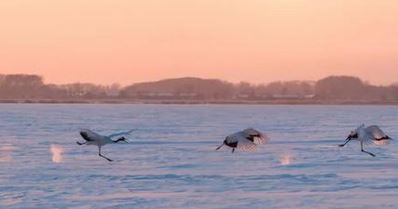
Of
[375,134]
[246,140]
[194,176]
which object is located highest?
[375,134]

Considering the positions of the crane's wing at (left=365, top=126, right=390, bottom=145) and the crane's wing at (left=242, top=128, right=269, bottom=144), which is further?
the crane's wing at (left=365, top=126, right=390, bottom=145)

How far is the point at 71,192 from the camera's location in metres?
10.8

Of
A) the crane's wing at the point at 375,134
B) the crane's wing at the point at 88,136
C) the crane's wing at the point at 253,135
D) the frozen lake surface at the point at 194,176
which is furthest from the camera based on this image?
the crane's wing at the point at 375,134

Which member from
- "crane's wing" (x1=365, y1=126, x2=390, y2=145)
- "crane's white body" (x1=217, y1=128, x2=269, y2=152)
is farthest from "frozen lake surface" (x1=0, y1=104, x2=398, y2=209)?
"crane's wing" (x1=365, y1=126, x2=390, y2=145)

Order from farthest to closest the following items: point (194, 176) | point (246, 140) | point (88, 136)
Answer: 1. point (246, 140)
2. point (88, 136)
3. point (194, 176)

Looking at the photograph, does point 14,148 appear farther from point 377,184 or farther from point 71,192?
point 377,184

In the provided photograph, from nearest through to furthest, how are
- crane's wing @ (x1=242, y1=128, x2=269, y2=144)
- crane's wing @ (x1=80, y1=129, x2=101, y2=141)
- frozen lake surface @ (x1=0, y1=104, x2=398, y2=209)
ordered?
frozen lake surface @ (x1=0, y1=104, x2=398, y2=209) < crane's wing @ (x1=80, y1=129, x2=101, y2=141) < crane's wing @ (x1=242, y1=128, x2=269, y2=144)

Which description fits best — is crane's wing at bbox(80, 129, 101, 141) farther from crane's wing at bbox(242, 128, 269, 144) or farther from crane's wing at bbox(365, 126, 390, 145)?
crane's wing at bbox(365, 126, 390, 145)

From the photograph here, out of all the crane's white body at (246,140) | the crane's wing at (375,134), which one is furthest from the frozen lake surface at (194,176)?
the crane's wing at (375,134)

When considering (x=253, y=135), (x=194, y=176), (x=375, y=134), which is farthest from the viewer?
(x=375, y=134)

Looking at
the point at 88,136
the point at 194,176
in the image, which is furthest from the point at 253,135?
the point at 88,136

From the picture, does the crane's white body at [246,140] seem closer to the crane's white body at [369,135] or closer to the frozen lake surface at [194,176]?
the frozen lake surface at [194,176]

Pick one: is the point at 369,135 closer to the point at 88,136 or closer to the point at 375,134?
the point at 375,134

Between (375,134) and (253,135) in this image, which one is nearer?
(253,135)
